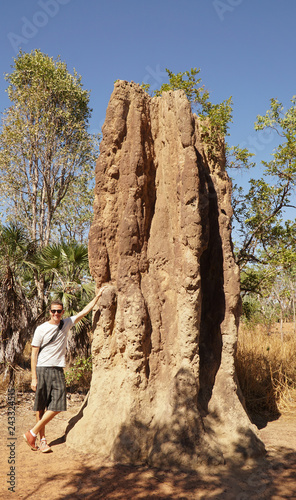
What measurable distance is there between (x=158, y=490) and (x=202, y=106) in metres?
6.92

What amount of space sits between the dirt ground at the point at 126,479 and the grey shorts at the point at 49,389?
0.54 metres

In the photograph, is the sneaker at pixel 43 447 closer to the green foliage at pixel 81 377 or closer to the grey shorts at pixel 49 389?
the grey shorts at pixel 49 389

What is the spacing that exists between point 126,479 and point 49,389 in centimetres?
143

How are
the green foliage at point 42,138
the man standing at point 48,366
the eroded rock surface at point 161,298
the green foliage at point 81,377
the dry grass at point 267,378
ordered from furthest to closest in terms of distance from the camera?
the green foliage at point 42,138 < the green foliage at point 81,377 < the dry grass at point 267,378 < the man standing at point 48,366 < the eroded rock surface at point 161,298

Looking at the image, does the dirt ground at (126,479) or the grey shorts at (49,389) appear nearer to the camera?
the dirt ground at (126,479)

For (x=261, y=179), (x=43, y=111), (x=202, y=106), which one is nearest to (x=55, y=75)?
(x=43, y=111)

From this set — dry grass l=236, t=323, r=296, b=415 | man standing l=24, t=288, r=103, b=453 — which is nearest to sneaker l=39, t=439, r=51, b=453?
man standing l=24, t=288, r=103, b=453

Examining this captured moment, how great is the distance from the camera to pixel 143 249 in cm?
542

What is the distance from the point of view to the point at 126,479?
420 cm

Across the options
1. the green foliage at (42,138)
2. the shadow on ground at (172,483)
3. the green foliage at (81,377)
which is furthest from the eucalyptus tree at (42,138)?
the shadow on ground at (172,483)

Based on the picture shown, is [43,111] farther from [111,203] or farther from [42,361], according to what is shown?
[42,361]

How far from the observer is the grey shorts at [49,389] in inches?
198

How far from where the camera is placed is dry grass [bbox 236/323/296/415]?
711 centimetres

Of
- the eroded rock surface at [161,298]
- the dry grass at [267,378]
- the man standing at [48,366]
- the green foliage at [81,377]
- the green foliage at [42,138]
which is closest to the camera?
the eroded rock surface at [161,298]
